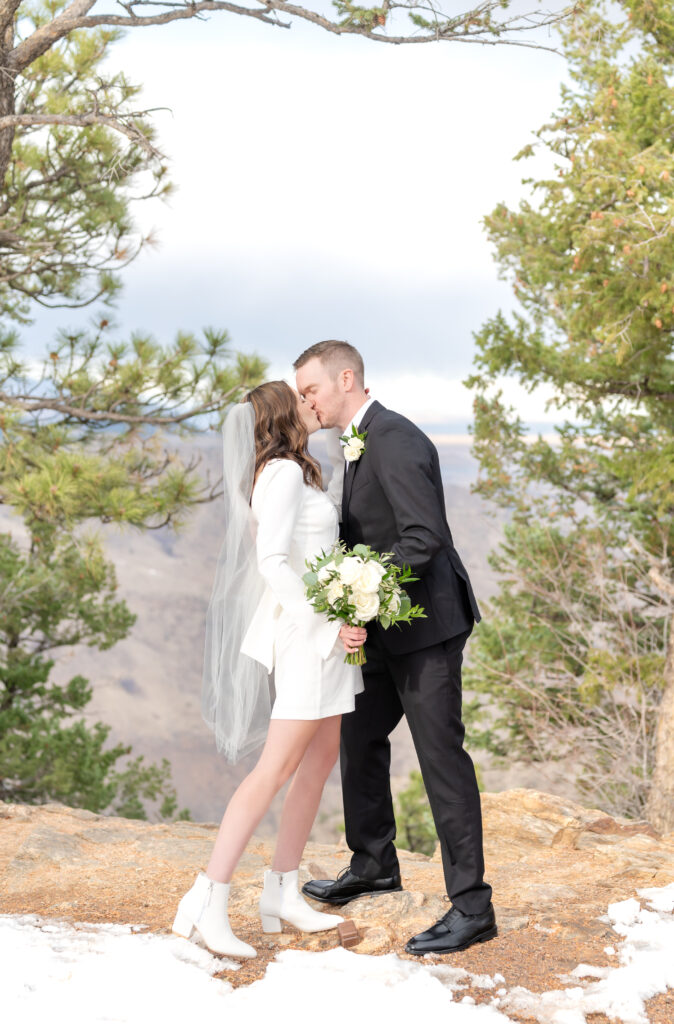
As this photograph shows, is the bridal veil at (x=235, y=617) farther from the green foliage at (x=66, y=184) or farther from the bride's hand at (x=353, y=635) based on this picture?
the green foliage at (x=66, y=184)

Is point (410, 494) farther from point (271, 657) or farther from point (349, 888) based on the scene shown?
point (349, 888)

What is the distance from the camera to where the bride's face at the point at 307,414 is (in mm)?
3535

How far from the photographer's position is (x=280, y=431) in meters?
3.45

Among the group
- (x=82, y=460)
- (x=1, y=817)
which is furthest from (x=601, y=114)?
(x=1, y=817)

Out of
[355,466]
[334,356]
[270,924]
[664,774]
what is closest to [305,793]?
[270,924]

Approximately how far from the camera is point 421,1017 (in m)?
2.86

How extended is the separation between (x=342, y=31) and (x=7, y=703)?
401 inches

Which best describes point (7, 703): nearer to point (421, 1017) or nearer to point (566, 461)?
point (566, 461)

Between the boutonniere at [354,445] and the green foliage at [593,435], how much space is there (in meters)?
5.27

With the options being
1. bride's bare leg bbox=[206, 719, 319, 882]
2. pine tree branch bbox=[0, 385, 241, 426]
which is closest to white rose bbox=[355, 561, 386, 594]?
bride's bare leg bbox=[206, 719, 319, 882]

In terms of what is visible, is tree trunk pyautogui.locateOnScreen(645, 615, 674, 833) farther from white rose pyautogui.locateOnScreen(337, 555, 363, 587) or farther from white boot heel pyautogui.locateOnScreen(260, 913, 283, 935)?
white rose pyautogui.locateOnScreen(337, 555, 363, 587)

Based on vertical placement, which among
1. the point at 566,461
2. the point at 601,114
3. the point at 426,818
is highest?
the point at 601,114

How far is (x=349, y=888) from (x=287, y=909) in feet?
1.32

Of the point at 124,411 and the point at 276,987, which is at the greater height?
the point at 124,411
